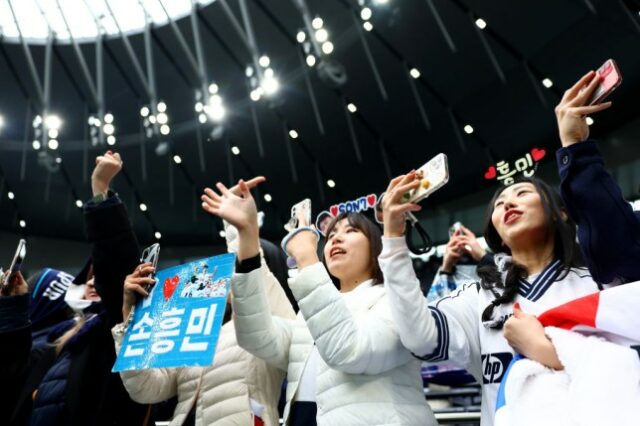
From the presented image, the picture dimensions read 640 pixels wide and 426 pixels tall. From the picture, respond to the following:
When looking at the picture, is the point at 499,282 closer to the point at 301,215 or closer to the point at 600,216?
the point at 600,216

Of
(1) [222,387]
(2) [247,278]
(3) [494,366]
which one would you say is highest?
(2) [247,278]

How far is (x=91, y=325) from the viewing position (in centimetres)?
200

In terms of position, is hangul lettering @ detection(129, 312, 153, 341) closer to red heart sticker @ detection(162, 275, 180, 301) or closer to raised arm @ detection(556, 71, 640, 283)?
red heart sticker @ detection(162, 275, 180, 301)

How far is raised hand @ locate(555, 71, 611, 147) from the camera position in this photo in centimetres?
125

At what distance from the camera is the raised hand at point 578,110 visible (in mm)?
1245

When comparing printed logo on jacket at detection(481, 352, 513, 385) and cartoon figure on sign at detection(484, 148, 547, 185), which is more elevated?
cartoon figure on sign at detection(484, 148, 547, 185)

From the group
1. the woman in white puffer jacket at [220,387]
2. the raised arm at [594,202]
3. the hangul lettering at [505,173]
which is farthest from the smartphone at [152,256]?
the raised arm at [594,202]

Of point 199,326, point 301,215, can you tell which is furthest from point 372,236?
point 199,326

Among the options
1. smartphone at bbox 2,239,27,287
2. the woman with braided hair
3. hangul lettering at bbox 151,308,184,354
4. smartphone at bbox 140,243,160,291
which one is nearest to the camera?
the woman with braided hair

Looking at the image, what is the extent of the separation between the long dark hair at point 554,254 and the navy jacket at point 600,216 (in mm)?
207

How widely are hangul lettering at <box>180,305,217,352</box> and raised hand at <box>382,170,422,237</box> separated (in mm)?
577

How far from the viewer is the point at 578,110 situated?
1264 millimetres

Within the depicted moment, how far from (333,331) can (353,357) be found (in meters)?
0.09

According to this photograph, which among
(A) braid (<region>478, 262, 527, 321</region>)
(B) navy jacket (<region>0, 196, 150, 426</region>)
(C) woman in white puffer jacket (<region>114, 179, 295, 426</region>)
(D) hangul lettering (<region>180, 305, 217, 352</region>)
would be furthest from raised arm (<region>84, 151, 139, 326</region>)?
(A) braid (<region>478, 262, 527, 321</region>)
